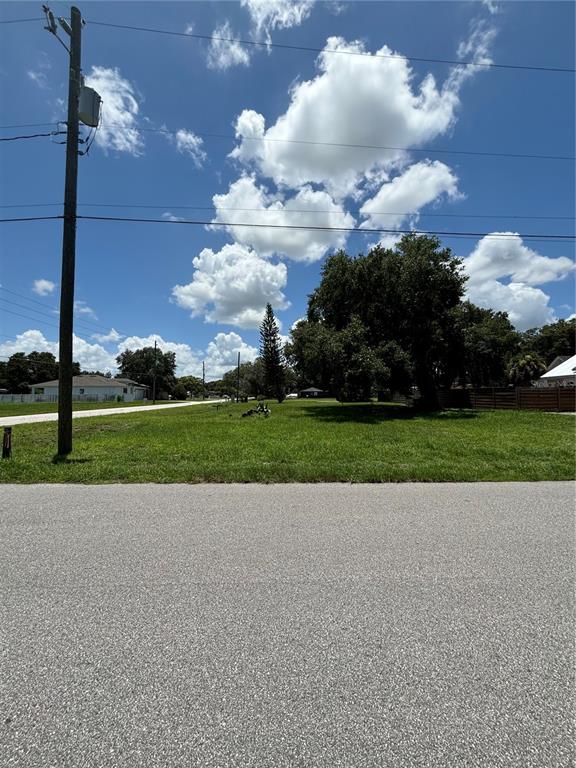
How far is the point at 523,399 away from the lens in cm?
2306

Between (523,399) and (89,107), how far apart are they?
24.8m

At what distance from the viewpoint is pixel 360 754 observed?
1633 mm

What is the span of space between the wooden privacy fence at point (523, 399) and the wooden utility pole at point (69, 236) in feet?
77.9

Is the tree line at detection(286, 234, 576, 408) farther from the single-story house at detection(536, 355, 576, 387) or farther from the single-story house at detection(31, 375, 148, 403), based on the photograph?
the single-story house at detection(31, 375, 148, 403)

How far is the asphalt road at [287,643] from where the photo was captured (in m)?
1.70

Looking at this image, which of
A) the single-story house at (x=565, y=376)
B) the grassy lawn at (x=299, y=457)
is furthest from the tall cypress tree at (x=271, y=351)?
the grassy lawn at (x=299, y=457)

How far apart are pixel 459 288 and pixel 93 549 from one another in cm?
2385

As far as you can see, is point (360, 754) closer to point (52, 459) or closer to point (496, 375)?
point (52, 459)

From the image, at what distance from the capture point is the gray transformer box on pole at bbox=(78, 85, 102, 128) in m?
8.93

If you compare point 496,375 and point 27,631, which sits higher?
point 496,375

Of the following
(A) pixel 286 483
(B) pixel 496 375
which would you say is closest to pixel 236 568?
(A) pixel 286 483

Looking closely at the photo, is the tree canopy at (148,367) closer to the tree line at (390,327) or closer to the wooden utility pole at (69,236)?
the tree line at (390,327)

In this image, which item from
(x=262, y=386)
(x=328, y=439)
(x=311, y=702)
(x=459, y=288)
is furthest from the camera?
(x=262, y=386)

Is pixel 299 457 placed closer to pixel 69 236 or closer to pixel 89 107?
pixel 69 236
